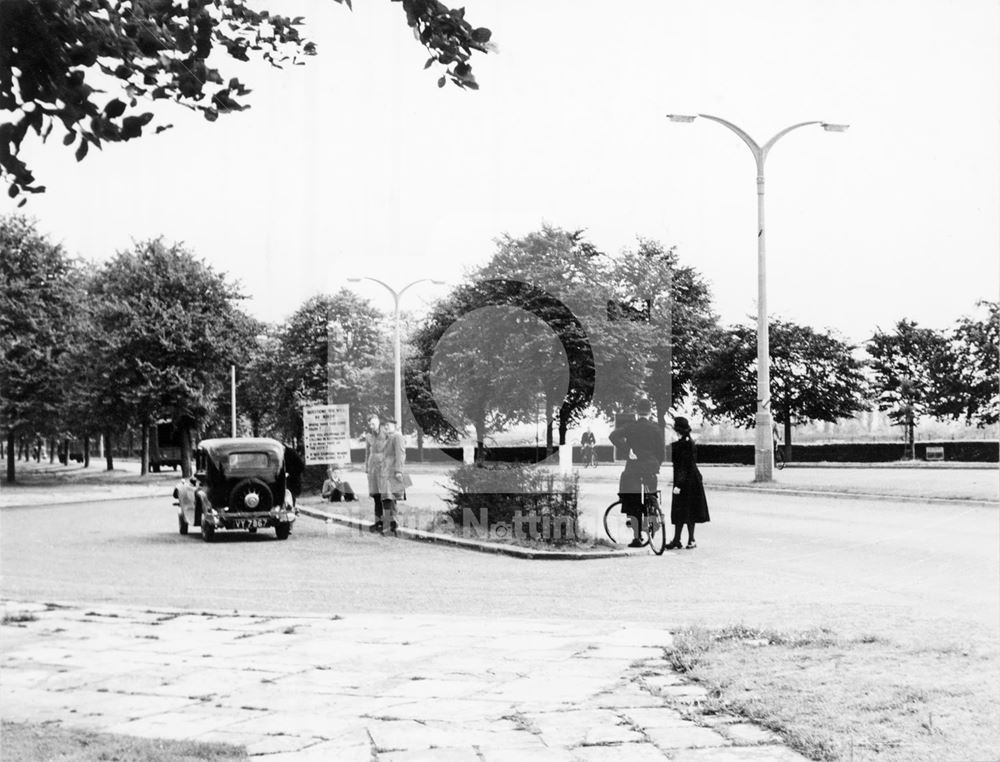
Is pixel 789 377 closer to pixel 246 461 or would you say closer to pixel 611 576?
pixel 246 461

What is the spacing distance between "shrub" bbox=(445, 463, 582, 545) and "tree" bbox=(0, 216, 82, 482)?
31.4 meters

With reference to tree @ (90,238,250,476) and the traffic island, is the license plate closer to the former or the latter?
the traffic island

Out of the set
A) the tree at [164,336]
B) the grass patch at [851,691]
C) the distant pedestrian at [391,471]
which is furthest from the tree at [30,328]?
the grass patch at [851,691]

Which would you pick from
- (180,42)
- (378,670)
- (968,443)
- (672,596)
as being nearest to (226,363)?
(968,443)

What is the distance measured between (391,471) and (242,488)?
2.45 meters

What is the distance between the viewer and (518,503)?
17484 mm

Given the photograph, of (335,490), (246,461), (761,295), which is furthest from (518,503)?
(761,295)

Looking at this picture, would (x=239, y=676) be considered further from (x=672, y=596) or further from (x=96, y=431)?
(x=96, y=431)

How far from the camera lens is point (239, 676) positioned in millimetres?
7215

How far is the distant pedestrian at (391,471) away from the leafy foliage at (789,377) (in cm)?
4285

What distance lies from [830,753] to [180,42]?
12.6ft

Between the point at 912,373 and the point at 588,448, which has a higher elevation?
the point at 912,373

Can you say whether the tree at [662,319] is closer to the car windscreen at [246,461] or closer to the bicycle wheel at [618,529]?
→ the car windscreen at [246,461]

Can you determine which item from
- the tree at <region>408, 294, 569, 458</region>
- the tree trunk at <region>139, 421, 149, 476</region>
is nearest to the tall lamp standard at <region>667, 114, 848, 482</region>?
the tree at <region>408, 294, 569, 458</region>
